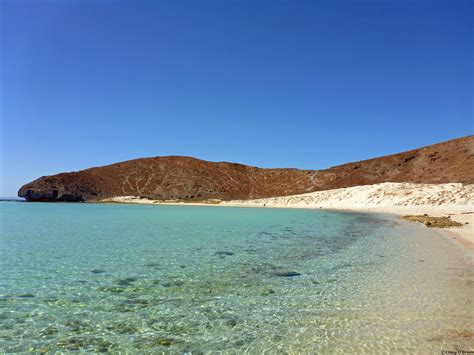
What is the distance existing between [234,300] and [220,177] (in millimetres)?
119368

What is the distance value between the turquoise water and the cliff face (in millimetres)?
96745

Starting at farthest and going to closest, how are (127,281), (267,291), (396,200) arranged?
1. (396,200)
2. (127,281)
3. (267,291)

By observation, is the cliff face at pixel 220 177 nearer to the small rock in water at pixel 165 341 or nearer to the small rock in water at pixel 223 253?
the small rock in water at pixel 223 253

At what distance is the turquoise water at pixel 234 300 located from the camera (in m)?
6.52

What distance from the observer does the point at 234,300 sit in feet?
29.7

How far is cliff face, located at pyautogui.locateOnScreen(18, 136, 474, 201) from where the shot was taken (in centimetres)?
10831

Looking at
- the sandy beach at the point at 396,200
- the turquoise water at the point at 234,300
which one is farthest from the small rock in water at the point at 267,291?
the sandy beach at the point at 396,200

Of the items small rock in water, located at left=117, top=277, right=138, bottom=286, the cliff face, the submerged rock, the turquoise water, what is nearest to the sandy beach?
the cliff face

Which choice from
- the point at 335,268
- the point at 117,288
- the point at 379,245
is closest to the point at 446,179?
the point at 379,245

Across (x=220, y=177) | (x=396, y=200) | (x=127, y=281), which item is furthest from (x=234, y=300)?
(x=220, y=177)

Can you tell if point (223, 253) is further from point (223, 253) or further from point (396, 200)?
point (396, 200)

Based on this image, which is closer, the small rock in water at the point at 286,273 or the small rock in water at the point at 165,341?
the small rock in water at the point at 165,341

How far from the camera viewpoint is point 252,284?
35.2 ft

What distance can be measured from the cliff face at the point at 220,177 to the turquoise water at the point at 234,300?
317ft
